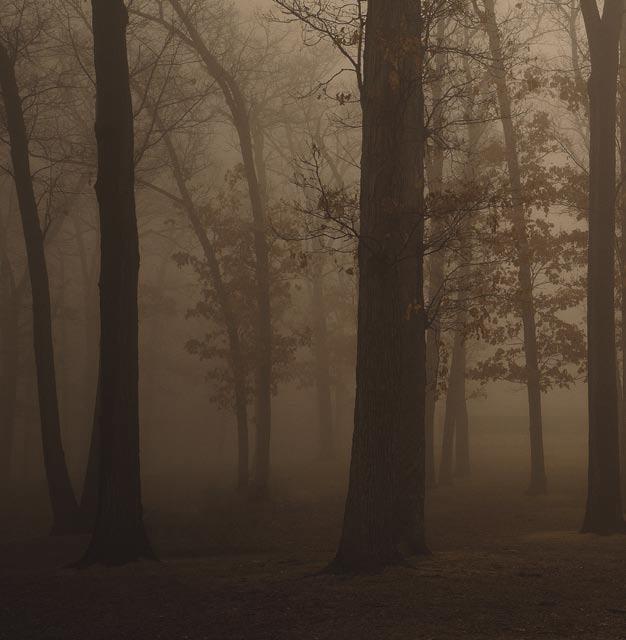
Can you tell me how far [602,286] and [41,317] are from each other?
410 inches

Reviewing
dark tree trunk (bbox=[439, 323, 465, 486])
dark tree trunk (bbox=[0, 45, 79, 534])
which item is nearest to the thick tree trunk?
dark tree trunk (bbox=[439, 323, 465, 486])

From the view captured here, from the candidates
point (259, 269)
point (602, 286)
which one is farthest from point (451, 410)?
point (602, 286)

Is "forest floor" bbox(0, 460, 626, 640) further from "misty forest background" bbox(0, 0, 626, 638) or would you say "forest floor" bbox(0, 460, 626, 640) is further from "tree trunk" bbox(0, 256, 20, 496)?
"tree trunk" bbox(0, 256, 20, 496)

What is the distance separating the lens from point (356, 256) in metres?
9.58

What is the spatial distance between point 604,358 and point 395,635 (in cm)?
692

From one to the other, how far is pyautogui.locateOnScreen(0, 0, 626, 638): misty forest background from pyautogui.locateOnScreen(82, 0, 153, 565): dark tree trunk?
0.03m

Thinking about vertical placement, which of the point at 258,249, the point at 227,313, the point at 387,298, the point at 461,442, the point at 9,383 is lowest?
the point at 461,442

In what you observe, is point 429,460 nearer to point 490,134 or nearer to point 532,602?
point 490,134

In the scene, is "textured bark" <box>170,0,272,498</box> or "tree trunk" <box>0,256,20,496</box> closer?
"textured bark" <box>170,0,272,498</box>

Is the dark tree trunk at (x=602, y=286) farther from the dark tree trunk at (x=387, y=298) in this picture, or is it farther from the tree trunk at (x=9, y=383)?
the tree trunk at (x=9, y=383)

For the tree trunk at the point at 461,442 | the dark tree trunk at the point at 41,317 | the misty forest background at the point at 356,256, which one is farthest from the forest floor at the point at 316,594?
the tree trunk at the point at 461,442

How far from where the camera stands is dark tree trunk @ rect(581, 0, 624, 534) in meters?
11.9

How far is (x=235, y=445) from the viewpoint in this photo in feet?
→ 175

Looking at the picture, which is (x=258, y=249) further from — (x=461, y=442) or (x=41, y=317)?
(x=461, y=442)
